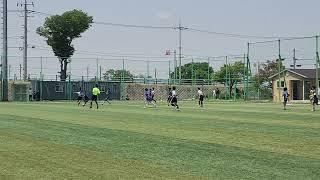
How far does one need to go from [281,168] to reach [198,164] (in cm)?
165

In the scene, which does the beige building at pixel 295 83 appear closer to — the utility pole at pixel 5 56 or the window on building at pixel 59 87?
the window on building at pixel 59 87

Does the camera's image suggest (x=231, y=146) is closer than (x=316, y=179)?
No

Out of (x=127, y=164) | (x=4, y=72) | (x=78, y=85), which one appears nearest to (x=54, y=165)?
(x=127, y=164)

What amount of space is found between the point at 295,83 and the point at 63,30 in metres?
36.4

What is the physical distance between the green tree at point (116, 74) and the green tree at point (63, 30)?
810 cm

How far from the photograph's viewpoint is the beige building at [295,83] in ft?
220

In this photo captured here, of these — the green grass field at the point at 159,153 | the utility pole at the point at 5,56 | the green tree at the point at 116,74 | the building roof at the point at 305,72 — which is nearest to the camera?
the green grass field at the point at 159,153

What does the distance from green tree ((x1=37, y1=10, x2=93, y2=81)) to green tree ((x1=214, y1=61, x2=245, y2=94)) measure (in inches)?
880

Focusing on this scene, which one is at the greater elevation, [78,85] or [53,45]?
[53,45]

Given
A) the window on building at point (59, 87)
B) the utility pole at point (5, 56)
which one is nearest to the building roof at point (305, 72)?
the window on building at point (59, 87)

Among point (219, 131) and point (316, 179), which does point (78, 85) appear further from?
point (316, 179)

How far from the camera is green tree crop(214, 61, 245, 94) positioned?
76.6m

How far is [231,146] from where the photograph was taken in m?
15.1

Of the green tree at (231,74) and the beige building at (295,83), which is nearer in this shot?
the beige building at (295,83)
